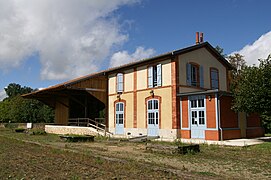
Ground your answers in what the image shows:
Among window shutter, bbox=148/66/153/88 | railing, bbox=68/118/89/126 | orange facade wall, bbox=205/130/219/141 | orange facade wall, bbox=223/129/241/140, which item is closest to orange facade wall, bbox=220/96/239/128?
orange facade wall, bbox=223/129/241/140

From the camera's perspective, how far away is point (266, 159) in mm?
9469

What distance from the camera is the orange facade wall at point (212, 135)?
15.5 meters

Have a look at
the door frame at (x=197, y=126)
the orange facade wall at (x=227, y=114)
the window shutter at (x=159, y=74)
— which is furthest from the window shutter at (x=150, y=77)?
the orange facade wall at (x=227, y=114)

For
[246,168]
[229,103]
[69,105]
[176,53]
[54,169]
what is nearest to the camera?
[54,169]

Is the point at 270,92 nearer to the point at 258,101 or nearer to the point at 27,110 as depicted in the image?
the point at 258,101

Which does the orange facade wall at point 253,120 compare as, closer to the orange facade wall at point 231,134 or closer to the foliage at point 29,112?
the orange facade wall at point 231,134

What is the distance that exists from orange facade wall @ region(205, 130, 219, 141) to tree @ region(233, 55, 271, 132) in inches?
72.3

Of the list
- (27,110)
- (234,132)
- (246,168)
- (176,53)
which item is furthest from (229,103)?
(27,110)

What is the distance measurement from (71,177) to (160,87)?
42.6ft

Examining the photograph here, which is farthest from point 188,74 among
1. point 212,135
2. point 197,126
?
point 212,135

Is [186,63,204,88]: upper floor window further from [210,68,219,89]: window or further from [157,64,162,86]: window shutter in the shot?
[157,64,162,86]: window shutter

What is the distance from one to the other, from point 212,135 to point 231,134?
4.70ft

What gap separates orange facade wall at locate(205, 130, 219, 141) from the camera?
15539mm

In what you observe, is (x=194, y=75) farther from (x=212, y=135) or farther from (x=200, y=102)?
(x=212, y=135)
